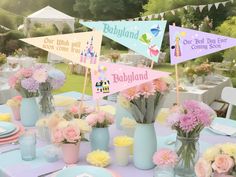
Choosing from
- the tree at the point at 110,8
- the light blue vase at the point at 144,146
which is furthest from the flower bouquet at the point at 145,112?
the tree at the point at 110,8

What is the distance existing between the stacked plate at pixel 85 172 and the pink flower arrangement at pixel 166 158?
15 cm

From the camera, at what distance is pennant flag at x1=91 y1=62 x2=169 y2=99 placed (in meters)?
1.20

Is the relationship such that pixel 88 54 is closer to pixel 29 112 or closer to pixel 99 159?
pixel 99 159

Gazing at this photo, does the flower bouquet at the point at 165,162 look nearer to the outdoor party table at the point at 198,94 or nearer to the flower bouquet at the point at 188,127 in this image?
the flower bouquet at the point at 188,127

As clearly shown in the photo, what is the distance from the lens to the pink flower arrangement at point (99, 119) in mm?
1365

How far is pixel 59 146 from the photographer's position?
1303 mm

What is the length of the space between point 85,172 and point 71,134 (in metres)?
0.15

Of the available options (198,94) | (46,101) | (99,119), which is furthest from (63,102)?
(198,94)

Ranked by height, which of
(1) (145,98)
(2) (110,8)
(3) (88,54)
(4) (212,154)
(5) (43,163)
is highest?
(2) (110,8)

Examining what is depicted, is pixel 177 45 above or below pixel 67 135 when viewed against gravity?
above

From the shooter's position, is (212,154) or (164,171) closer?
(212,154)

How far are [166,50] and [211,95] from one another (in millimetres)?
6508

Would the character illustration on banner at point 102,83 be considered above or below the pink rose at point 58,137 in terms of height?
above

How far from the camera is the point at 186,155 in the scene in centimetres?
117
